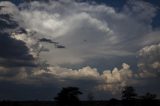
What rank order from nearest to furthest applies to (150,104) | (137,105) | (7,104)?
(150,104)
(7,104)
(137,105)

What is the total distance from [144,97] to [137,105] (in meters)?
43.7

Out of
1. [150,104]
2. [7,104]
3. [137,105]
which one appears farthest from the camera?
[137,105]

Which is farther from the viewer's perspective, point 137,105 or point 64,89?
point 137,105

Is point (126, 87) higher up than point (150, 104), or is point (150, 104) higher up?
point (126, 87)

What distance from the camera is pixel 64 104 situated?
146m

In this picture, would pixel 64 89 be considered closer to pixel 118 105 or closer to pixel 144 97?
pixel 144 97

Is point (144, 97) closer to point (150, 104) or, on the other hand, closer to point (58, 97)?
point (150, 104)

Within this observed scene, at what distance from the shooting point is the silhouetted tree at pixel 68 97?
14512 cm

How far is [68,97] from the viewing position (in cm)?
14638

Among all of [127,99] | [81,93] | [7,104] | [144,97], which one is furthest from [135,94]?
[7,104]

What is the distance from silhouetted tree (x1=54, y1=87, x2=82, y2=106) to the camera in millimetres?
145125

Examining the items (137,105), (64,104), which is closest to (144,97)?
(64,104)

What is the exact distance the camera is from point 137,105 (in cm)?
18950

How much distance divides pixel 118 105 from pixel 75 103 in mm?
60362
